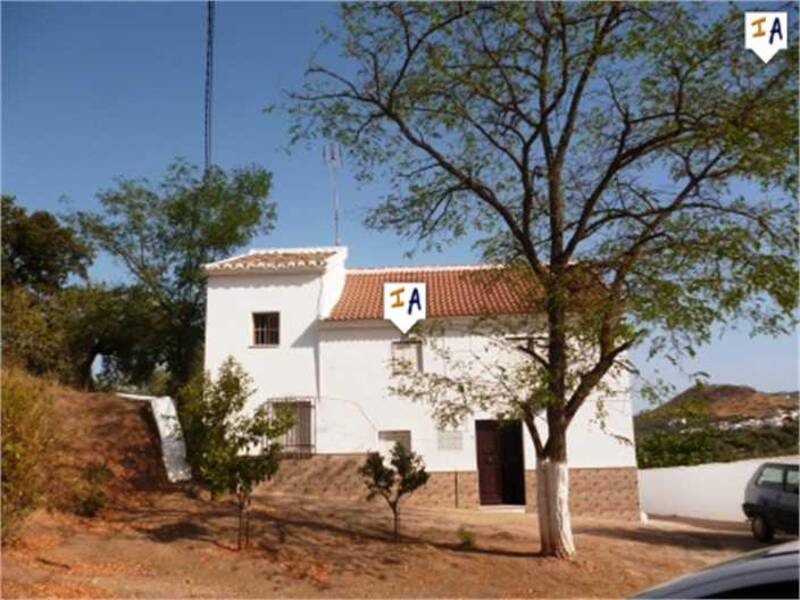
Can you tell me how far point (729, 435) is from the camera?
23734mm

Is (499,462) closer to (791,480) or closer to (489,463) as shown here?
(489,463)

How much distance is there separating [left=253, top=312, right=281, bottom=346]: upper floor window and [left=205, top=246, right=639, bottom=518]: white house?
0.09 feet

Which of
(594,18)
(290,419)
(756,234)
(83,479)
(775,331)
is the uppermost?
(594,18)

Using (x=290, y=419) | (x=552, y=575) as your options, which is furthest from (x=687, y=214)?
(x=290, y=419)

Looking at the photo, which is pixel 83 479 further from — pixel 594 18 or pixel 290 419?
pixel 594 18

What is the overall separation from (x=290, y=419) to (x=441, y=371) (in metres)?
6.69

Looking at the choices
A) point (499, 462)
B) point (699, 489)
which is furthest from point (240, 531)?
point (699, 489)

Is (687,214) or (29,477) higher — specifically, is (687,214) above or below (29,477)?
above

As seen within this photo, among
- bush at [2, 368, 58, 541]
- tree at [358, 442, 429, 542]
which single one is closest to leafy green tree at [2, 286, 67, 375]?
bush at [2, 368, 58, 541]

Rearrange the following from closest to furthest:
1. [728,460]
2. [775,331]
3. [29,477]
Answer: [29,477], [775,331], [728,460]

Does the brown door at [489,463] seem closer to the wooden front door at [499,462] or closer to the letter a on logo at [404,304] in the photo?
the wooden front door at [499,462]

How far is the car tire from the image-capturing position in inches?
645

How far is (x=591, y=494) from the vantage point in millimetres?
18953

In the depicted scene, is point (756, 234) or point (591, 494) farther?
point (591, 494)
